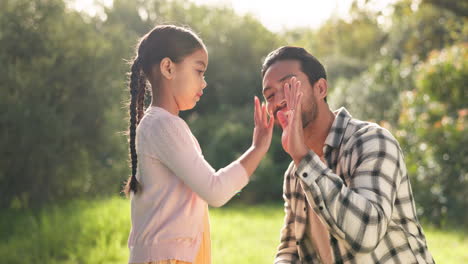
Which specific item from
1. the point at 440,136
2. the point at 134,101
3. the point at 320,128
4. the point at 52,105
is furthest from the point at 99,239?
the point at 440,136

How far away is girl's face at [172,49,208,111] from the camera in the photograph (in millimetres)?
2504

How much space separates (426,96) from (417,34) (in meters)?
12.1

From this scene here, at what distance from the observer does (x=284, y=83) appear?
2773 millimetres

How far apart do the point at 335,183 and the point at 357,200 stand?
0.11 m

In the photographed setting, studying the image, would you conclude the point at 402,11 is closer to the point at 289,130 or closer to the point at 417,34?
the point at 417,34

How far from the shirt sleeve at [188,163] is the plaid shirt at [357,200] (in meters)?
0.32

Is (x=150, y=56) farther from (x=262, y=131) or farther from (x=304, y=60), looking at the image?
(x=304, y=60)

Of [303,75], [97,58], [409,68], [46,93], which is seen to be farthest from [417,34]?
[303,75]

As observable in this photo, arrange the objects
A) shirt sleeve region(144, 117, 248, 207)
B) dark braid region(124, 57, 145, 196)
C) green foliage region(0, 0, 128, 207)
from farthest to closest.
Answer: green foliage region(0, 0, 128, 207) → dark braid region(124, 57, 145, 196) → shirt sleeve region(144, 117, 248, 207)

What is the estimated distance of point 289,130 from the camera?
2207 mm

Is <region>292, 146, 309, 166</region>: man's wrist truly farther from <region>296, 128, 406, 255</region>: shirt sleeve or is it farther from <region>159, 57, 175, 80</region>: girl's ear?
<region>159, 57, 175, 80</region>: girl's ear

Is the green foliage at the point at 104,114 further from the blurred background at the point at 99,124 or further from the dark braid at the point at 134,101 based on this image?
the dark braid at the point at 134,101

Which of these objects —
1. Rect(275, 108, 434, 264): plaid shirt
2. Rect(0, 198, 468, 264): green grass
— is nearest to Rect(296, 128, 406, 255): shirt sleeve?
Rect(275, 108, 434, 264): plaid shirt

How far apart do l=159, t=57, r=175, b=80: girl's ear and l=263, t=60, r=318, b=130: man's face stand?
1.87 ft
